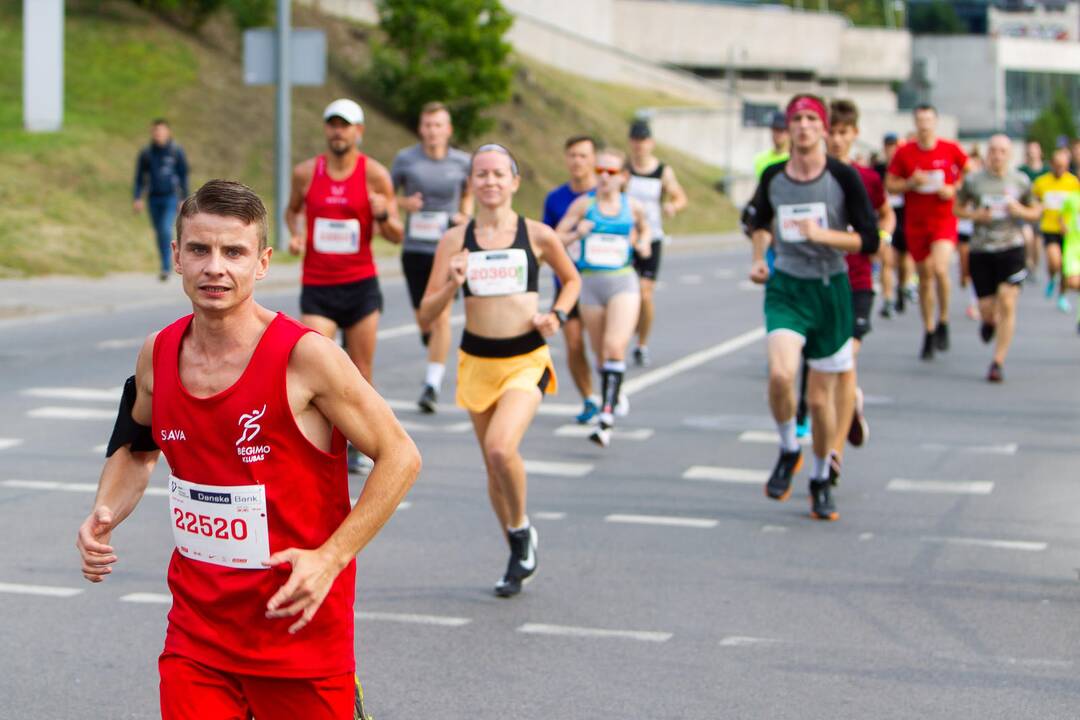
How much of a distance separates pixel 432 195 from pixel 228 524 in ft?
30.8


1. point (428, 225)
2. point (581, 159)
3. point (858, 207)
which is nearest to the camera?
point (858, 207)

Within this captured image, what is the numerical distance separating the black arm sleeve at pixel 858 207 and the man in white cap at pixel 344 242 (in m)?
2.80

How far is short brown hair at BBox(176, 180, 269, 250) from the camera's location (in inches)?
155

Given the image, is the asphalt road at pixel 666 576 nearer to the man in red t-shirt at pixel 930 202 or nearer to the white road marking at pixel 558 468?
the white road marking at pixel 558 468

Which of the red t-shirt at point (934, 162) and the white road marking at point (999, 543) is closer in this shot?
the white road marking at point (999, 543)

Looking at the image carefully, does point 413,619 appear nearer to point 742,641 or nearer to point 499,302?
point 742,641

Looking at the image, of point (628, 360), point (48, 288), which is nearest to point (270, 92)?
point (48, 288)

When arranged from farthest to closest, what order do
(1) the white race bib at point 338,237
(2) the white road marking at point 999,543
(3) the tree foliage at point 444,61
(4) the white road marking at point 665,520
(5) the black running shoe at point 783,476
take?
1. (3) the tree foliage at point 444,61
2. (1) the white race bib at point 338,237
3. (5) the black running shoe at point 783,476
4. (4) the white road marking at point 665,520
5. (2) the white road marking at point 999,543

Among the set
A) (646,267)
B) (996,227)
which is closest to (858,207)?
(646,267)

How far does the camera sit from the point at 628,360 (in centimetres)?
1638

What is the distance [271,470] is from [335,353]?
29 cm

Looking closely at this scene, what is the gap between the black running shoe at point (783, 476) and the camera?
31.0ft

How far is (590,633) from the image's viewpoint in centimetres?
690

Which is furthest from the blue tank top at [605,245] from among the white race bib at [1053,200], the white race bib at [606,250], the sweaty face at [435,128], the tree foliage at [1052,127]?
the tree foliage at [1052,127]
